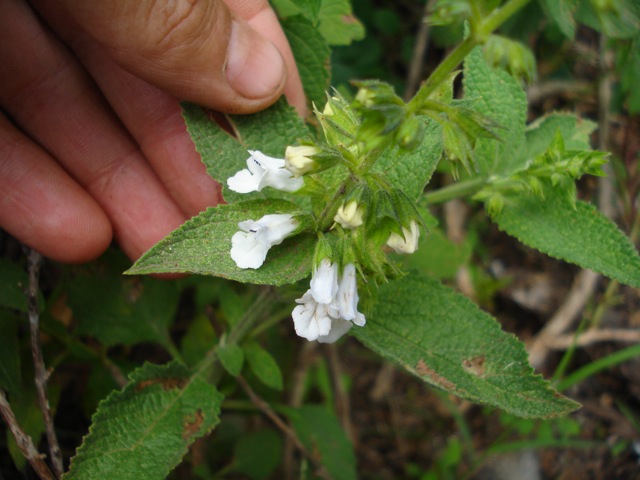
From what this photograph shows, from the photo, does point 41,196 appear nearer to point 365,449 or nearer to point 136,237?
point 136,237

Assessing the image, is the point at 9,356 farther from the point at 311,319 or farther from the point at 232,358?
the point at 311,319

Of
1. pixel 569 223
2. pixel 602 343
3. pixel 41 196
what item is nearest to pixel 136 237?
pixel 41 196

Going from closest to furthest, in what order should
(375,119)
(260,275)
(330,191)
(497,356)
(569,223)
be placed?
(375,119), (260,275), (330,191), (497,356), (569,223)

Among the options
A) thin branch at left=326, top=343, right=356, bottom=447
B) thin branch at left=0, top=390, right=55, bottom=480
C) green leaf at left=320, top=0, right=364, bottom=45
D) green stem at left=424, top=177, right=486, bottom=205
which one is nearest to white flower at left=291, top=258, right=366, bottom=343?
green stem at left=424, top=177, right=486, bottom=205

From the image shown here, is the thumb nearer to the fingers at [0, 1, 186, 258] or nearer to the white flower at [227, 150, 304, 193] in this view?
the white flower at [227, 150, 304, 193]

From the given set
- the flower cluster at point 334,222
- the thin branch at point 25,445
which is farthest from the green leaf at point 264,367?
the thin branch at point 25,445

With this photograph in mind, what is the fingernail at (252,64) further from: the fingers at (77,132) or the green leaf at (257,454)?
the green leaf at (257,454)

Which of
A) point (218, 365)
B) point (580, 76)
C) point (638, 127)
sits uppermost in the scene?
point (218, 365)
